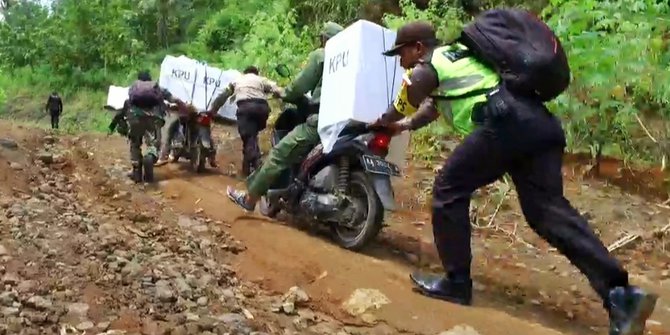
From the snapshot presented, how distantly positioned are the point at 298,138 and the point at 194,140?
3751mm

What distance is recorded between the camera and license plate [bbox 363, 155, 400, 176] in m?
5.12

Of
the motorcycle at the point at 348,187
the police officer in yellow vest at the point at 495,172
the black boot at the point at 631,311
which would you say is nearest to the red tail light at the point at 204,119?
the motorcycle at the point at 348,187

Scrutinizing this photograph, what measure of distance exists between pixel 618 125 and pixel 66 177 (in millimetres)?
5516

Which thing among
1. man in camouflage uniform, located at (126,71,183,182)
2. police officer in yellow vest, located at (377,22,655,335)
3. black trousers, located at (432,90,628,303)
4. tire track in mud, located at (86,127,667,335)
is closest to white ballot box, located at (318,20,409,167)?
police officer in yellow vest, located at (377,22,655,335)

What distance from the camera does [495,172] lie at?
4137 millimetres

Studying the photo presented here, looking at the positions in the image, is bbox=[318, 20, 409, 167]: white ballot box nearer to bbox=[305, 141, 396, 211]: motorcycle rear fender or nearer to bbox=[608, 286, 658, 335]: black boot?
bbox=[305, 141, 396, 211]: motorcycle rear fender

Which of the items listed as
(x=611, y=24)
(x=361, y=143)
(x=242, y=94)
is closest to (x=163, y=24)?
(x=242, y=94)

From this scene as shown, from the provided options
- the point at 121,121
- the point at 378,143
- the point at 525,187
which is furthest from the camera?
the point at 121,121

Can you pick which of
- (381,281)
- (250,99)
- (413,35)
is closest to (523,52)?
(413,35)

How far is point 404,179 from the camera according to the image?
26.9ft

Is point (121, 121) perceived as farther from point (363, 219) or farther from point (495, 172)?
point (495, 172)

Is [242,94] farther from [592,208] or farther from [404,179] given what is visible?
[592,208]

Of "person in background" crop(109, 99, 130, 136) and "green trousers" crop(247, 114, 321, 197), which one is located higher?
"green trousers" crop(247, 114, 321, 197)

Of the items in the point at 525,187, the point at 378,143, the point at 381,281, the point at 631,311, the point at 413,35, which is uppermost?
the point at 413,35
